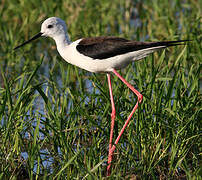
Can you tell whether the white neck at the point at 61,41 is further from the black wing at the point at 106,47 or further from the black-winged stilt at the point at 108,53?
the black wing at the point at 106,47

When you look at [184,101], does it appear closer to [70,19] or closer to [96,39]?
[96,39]

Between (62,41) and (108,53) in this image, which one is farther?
(62,41)

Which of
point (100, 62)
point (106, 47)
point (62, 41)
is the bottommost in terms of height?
point (100, 62)

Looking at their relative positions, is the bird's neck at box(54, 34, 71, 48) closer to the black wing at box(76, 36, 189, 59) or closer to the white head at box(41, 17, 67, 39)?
the white head at box(41, 17, 67, 39)

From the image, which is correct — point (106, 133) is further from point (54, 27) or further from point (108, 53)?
point (54, 27)

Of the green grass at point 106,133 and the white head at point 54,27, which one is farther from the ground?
the white head at point 54,27

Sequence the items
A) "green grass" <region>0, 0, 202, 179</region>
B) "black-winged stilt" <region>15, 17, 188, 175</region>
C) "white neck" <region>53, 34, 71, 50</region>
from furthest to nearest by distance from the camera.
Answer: "white neck" <region>53, 34, 71, 50</region>, "black-winged stilt" <region>15, 17, 188, 175</region>, "green grass" <region>0, 0, 202, 179</region>

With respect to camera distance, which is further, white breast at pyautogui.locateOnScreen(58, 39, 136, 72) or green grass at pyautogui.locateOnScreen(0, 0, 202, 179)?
white breast at pyautogui.locateOnScreen(58, 39, 136, 72)

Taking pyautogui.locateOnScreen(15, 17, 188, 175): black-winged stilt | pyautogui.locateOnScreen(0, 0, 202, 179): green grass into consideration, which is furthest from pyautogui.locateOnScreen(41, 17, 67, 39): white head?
pyautogui.locateOnScreen(0, 0, 202, 179): green grass

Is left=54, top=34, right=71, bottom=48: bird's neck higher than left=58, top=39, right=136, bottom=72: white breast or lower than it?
higher

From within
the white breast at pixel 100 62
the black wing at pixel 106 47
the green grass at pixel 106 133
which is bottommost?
the green grass at pixel 106 133

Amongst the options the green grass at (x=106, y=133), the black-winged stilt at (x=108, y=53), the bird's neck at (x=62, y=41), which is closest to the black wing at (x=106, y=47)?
the black-winged stilt at (x=108, y=53)

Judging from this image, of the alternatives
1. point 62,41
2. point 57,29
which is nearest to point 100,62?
point 62,41

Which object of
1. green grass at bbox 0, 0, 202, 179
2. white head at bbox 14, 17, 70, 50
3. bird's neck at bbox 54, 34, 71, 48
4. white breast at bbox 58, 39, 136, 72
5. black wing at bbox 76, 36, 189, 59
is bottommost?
green grass at bbox 0, 0, 202, 179
